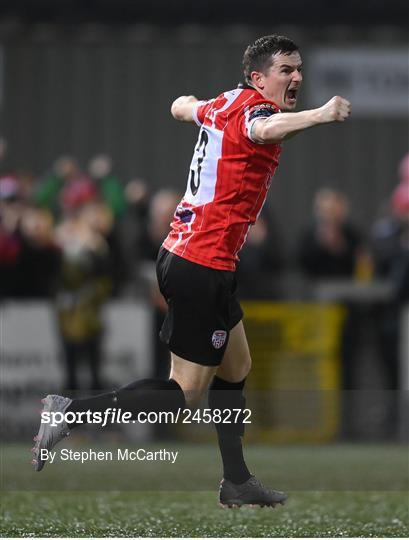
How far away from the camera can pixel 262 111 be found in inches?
234

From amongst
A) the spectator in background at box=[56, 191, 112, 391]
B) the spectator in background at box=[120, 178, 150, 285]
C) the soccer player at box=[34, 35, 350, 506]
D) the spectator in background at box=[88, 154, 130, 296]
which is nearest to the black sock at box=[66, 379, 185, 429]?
the soccer player at box=[34, 35, 350, 506]

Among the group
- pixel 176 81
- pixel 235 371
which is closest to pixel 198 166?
pixel 235 371

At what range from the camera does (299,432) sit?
12.0 metres

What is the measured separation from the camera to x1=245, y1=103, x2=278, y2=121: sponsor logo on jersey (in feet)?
19.5

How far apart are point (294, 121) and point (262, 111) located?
0.35 metres

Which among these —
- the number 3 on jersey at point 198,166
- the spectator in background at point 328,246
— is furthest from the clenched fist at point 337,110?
the spectator in background at point 328,246

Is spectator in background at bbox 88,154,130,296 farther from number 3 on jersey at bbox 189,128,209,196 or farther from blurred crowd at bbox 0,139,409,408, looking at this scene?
number 3 on jersey at bbox 189,128,209,196

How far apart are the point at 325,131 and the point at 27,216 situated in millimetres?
4556

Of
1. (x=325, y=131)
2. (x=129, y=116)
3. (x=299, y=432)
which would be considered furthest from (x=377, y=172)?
(x=299, y=432)

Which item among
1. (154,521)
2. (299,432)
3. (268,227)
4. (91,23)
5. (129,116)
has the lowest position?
(299,432)

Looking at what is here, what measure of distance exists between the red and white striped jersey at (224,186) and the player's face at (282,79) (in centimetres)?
7

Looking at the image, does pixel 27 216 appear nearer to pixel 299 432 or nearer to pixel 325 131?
pixel 299 432

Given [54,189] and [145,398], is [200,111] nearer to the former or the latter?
[145,398]

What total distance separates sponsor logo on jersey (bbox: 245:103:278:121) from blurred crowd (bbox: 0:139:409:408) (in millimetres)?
5772
